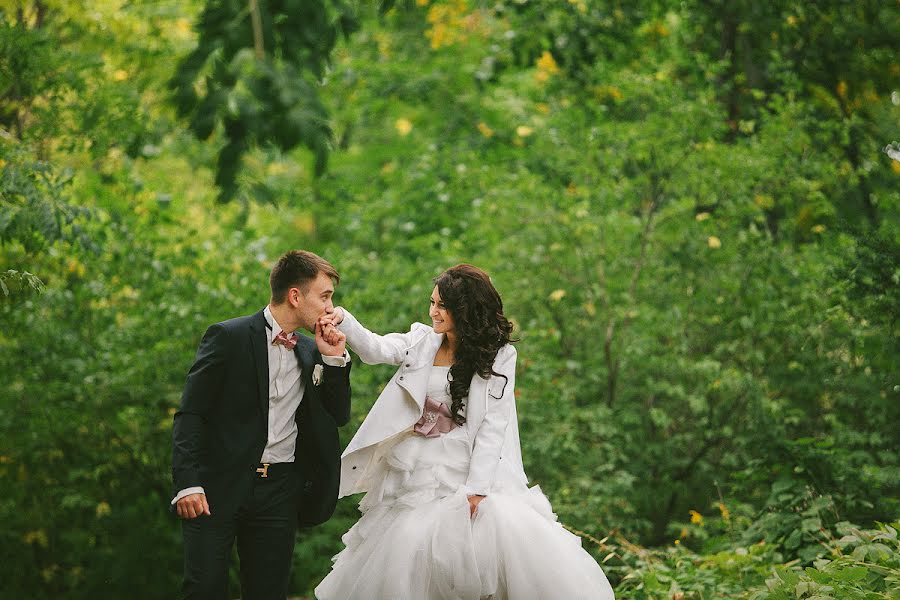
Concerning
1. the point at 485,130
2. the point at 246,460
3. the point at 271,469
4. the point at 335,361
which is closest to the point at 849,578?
the point at 335,361

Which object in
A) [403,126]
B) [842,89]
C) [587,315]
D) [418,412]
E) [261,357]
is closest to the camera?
[261,357]

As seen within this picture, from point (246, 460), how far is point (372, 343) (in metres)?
0.79

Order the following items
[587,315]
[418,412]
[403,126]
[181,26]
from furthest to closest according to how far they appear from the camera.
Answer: [403,126] → [181,26] → [587,315] → [418,412]

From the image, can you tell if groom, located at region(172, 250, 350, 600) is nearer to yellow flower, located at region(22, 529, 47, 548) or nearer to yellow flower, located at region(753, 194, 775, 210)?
yellow flower, located at region(22, 529, 47, 548)

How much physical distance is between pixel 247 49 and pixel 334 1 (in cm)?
86

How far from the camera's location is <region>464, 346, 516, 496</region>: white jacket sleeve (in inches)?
181

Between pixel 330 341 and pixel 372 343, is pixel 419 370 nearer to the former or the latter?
pixel 372 343

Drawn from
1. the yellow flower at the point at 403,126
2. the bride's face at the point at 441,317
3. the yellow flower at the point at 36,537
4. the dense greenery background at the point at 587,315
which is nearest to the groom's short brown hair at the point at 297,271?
the bride's face at the point at 441,317

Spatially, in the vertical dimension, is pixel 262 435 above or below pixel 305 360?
below

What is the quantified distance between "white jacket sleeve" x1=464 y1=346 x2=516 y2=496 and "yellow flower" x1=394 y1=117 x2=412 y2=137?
44.7 feet

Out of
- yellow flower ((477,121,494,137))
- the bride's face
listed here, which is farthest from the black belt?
yellow flower ((477,121,494,137))

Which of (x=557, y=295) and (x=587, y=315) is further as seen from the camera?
(x=587, y=315)

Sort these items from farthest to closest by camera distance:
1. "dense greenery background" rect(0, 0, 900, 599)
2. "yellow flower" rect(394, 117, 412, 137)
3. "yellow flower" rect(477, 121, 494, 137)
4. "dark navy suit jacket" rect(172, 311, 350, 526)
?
"yellow flower" rect(394, 117, 412, 137), "yellow flower" rect(477, 121, 494, 137), "dense greenery background" rect(0, 0, 900, 599), "dark navy suit jacket" rect(172, 311, 350, 526)

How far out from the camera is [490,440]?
4.64m
